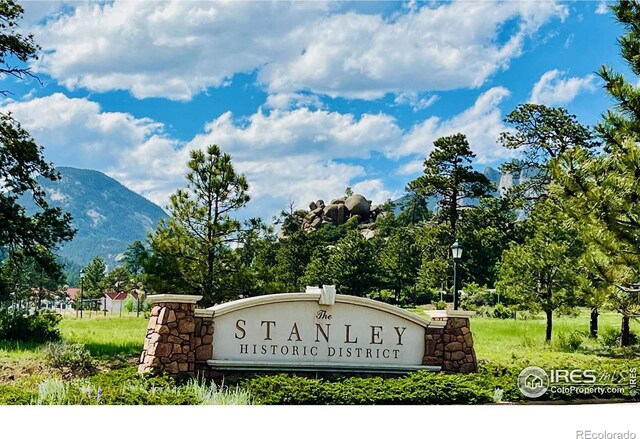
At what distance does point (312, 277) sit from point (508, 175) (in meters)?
6.24

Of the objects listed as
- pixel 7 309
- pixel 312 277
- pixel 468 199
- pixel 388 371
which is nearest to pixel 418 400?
pixel 388 371

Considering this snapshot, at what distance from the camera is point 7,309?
12141mm

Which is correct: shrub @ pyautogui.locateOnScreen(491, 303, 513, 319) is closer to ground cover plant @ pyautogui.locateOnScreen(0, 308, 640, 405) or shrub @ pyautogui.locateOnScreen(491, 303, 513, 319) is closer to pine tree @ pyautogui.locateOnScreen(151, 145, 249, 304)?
ground cover plant @ pyautogui.locateOnScreen(0, 308, 640, 405)

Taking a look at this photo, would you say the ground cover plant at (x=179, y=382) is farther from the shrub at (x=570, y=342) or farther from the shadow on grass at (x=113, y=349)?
the shrub at (x=570, y=342)

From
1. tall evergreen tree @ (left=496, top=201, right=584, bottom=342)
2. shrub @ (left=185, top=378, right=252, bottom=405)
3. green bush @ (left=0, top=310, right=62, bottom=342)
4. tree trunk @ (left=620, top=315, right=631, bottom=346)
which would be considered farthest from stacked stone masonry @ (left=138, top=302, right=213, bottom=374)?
tree trunk @ (left=620, top=315, right=631, bottom=346)

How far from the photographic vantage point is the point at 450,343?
30.9ft

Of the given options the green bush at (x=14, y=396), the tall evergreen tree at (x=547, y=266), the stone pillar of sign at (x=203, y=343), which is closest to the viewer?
the green bush at (x=14, y=396)

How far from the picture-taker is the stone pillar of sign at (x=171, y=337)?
26.7 feet

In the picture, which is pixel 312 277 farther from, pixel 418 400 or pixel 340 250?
pixel 418 400

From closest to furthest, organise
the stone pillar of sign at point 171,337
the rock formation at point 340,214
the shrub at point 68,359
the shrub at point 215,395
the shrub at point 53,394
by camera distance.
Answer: the shrub at point 53,394, the shrub at point 215,395, the stone pillar of sign at point 171,337, the shrub at point 68,359, the rock formation at point 340,214

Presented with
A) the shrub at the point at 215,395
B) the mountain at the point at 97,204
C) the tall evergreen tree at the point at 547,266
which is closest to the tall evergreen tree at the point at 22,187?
the mountain at the point at 97,204

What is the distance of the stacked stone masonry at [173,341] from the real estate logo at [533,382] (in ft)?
12.6

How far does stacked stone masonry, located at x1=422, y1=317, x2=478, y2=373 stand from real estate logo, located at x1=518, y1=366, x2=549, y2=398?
579 millimetres

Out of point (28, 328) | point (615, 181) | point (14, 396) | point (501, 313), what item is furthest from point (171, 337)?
point (501, 313)
